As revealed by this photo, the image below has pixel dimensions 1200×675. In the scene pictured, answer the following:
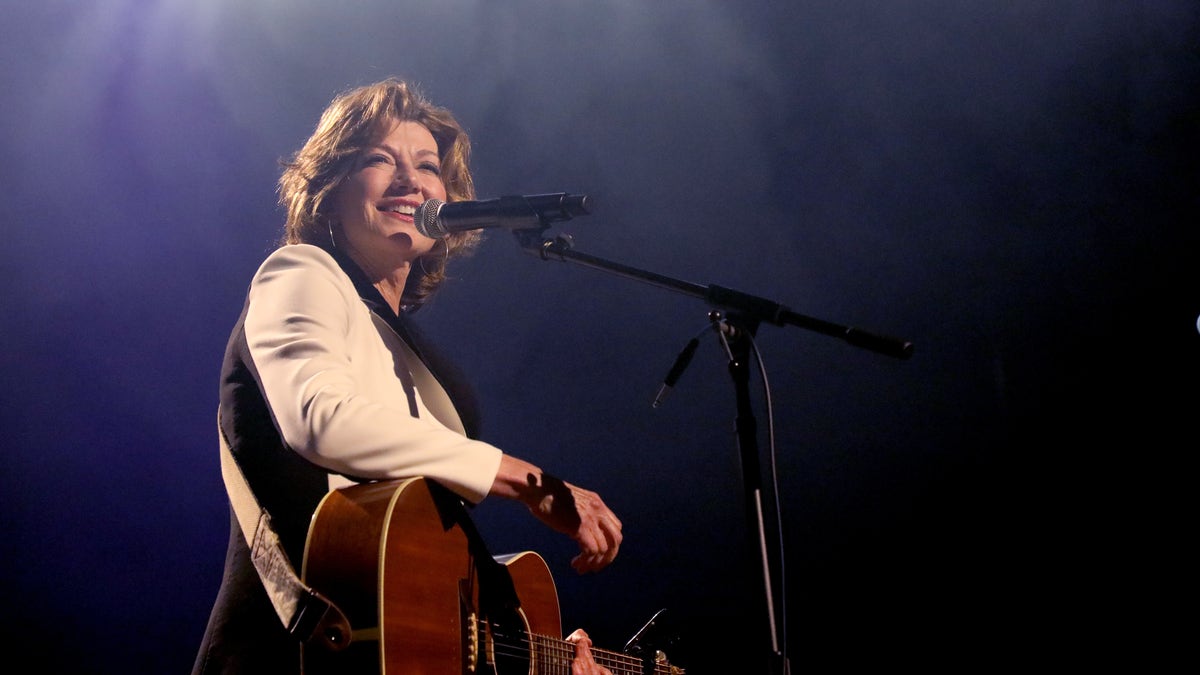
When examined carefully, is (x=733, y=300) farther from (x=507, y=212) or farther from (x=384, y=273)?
(x=384, y=273)

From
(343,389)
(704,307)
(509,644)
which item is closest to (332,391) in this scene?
(343,389)

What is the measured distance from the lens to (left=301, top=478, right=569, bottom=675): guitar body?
166 cm

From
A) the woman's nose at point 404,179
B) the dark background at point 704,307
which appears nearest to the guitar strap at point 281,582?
the woman's nose at point 404,179

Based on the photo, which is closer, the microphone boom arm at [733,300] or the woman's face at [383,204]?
the microphone boom arm at [733,300]

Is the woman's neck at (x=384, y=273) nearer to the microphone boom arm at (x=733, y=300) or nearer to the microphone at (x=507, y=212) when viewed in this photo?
the microphone at (x=507, y=212)

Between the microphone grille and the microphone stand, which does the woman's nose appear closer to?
the microphone grille

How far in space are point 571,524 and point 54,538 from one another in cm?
214

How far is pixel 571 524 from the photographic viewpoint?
2.16 meters

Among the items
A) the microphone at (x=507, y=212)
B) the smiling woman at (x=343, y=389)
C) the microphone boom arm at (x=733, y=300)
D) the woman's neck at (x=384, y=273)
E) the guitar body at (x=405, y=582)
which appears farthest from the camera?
the woman's neck at (x=384, y=273)

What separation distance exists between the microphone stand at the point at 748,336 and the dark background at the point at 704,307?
1805 mm

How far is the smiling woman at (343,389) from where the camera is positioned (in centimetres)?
189

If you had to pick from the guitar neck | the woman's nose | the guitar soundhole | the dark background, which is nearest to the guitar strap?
the guitar soundhole

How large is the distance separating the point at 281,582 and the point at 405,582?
0.24 m

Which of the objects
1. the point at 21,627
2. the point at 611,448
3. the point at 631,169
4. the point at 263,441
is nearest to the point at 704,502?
the point at 611,448
